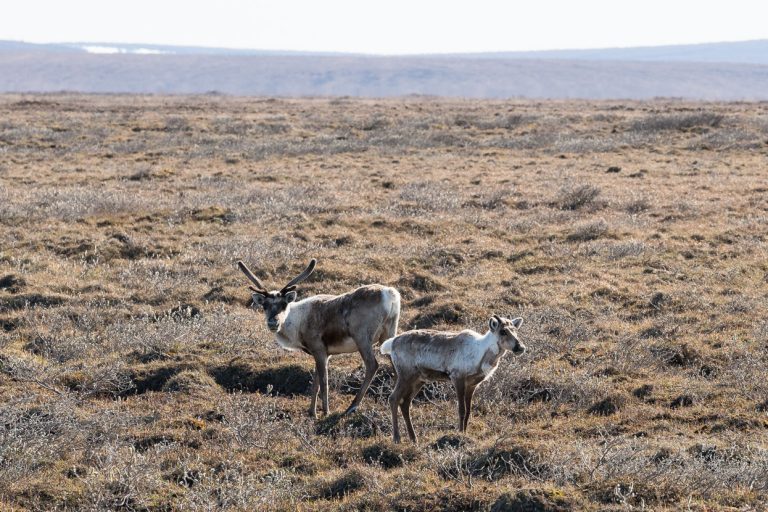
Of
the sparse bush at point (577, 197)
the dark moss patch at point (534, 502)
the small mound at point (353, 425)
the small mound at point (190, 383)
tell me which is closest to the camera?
the dark moss patch at point (534, 502)

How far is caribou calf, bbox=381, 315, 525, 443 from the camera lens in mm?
8672

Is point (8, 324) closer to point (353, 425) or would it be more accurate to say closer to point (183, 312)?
point (183, 312)

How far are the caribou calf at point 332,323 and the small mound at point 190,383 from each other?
1.07 meters

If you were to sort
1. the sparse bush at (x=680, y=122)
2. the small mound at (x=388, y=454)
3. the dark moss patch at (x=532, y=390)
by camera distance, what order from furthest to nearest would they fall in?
the sparse bush at (x=680, y=122), the dark moss patch at (x=532, y=390), the small mound at (x=388, y=454)

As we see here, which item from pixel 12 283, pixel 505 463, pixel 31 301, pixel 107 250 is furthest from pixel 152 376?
pixel 107 250

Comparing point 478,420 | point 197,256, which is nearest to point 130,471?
point 478,420

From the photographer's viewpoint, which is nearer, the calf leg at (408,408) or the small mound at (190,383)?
the calf leg at (408,408)

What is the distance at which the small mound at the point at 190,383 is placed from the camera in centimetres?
1029

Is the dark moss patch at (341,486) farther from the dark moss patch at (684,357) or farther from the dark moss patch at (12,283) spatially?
the dark moss patch at (12,283)

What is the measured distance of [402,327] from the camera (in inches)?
495

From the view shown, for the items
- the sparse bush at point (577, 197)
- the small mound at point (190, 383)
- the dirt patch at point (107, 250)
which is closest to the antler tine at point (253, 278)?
the small mound at point (190, 383)

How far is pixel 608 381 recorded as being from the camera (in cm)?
1034

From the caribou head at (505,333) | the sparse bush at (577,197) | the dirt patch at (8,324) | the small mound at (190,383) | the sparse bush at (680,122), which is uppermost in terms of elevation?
the sparse bush at (680,122)

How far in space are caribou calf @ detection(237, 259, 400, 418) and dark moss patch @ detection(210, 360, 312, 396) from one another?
1.71ft
